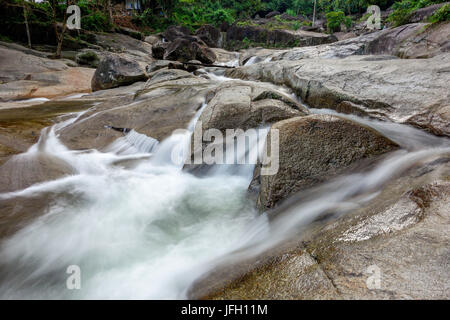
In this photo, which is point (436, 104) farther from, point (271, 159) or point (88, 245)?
point (88, 245)

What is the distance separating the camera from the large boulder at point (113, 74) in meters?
10.5

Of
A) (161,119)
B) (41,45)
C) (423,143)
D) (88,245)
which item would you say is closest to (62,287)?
(88,245)

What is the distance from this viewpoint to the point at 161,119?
5578 millimetres

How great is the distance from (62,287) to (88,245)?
521 millimetres

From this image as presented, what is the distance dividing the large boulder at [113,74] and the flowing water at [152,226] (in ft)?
24.1

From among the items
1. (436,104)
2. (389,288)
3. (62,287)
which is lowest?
(62,287)

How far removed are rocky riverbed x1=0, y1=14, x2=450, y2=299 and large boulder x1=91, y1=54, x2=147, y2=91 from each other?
4.82m

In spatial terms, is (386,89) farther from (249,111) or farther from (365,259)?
(365,259)

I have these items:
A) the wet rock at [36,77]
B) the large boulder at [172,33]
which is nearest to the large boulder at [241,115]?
the wet rock at [36,77]

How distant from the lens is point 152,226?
9.94 feet

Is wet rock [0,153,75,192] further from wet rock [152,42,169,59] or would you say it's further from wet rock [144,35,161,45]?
wet rock [144,35,161,45]

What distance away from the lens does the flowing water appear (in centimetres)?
218

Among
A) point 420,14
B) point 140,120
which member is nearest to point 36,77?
point 140,120

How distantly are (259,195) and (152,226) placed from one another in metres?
1.40
